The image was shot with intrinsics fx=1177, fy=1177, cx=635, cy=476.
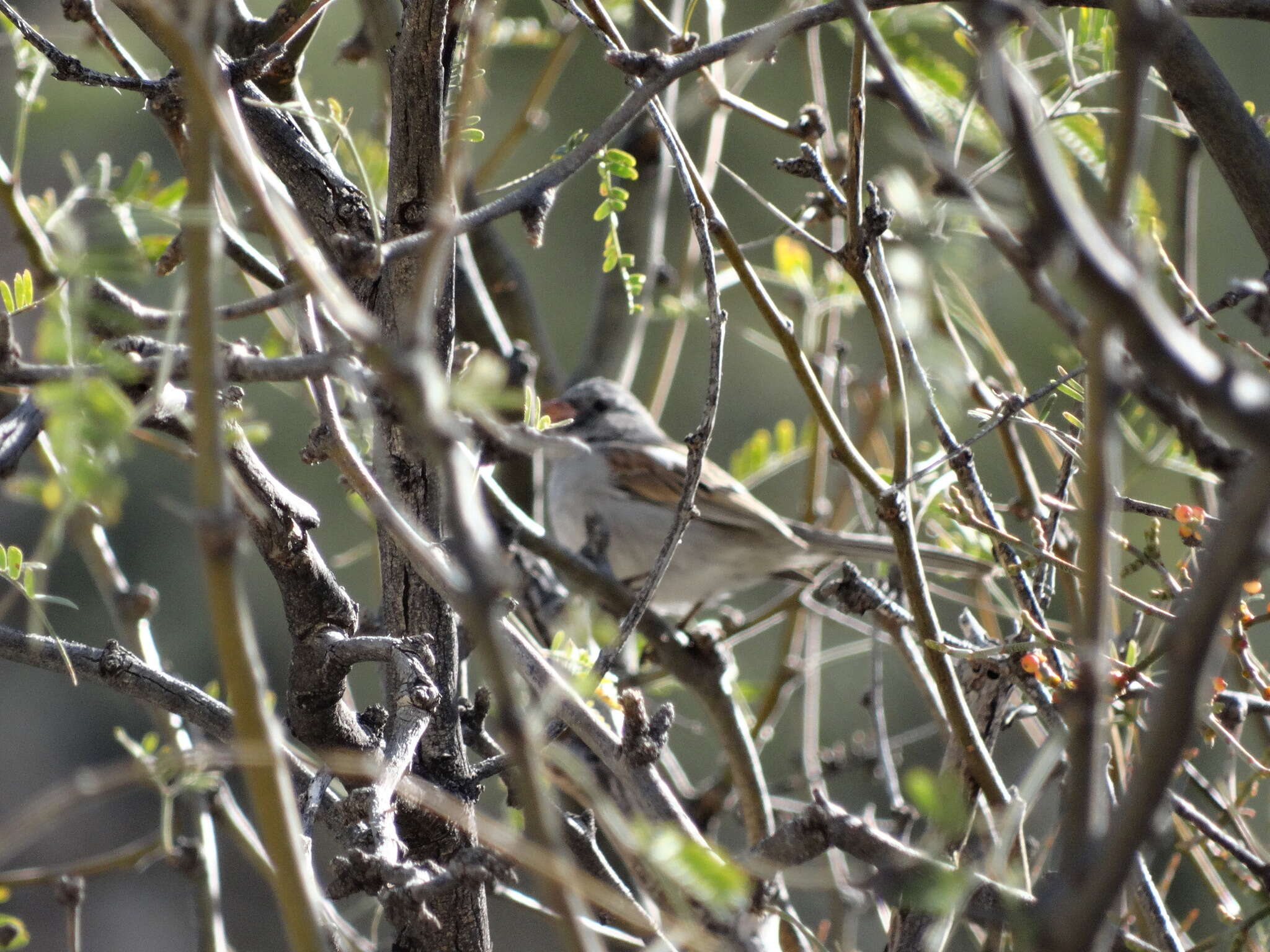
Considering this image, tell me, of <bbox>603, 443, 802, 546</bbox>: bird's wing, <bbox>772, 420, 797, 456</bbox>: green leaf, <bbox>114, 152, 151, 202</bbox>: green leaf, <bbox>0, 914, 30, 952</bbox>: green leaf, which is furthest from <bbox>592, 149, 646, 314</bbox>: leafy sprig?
<bbox>603, 443, 802, 546</bbox>: bird's wing

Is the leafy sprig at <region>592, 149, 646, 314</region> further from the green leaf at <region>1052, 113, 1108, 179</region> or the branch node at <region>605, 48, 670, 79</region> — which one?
the green leaf at <region>1052, 113, 1108, 179</region>

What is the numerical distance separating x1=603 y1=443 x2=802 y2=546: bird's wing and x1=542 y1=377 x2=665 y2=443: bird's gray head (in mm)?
68

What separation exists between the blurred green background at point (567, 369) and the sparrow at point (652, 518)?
1.88 ft

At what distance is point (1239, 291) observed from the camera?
0.83 meters

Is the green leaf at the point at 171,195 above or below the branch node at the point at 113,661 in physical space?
above

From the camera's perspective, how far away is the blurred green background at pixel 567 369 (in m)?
5.85

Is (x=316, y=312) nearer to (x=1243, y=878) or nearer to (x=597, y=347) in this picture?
(x=1243, y=878)

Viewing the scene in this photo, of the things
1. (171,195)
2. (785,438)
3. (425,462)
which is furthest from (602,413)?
(425,462)

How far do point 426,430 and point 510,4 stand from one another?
4.49 metres

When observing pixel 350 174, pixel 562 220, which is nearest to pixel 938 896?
pixel 350 174

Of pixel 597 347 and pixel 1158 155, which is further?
pixel 1158 155

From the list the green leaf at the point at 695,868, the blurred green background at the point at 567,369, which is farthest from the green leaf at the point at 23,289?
the blurred green background at the point at 567,369

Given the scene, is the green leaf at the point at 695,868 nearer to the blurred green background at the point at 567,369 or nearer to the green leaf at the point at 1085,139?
the green leaf at the point at 1085,139

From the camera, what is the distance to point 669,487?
16.4 feet
